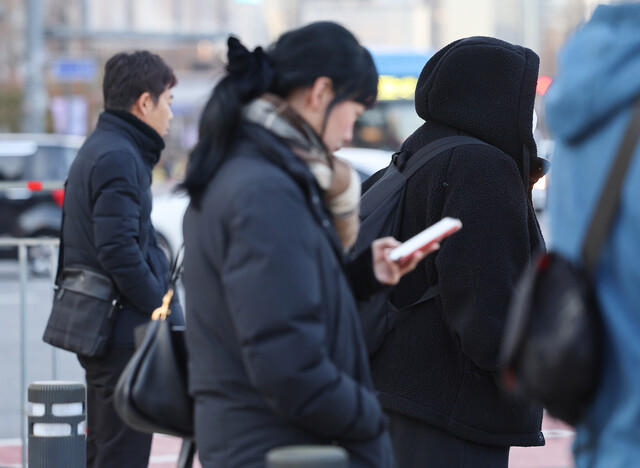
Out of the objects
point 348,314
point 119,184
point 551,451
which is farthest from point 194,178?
point 551,451

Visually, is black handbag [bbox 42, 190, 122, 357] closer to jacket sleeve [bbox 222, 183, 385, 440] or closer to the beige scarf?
the beige scarf

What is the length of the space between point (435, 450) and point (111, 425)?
5.49 ft

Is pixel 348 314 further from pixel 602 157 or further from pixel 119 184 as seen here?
pixel 119 184

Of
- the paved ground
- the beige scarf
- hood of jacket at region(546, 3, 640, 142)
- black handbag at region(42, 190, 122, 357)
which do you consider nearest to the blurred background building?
the beige scarf

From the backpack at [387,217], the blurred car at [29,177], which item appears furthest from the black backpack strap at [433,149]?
the blurred car at [29,177]

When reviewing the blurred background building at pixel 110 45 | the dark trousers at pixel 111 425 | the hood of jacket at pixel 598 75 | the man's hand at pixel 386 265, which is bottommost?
the blurred background building at pixel 110 45

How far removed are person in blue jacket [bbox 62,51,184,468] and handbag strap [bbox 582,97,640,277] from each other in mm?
2713

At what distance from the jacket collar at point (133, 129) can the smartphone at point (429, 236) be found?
2.06 m

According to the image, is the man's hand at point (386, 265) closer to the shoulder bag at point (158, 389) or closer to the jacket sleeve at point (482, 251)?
the jacket sleeve at point (482, 251)

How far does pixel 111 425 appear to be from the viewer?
4488 millimetres

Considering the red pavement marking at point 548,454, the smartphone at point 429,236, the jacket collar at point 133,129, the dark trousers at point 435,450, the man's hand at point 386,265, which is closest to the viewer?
the smartphone at point 429,236

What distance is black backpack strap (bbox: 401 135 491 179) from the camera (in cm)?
332

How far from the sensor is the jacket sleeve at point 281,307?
7.56ft

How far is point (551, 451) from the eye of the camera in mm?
6320
